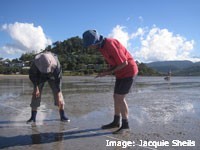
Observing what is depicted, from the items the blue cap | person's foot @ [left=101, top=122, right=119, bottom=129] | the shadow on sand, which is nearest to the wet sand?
the shadow on sand

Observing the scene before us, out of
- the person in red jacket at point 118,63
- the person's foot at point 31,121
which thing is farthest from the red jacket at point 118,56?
the person's foot at point 31,121

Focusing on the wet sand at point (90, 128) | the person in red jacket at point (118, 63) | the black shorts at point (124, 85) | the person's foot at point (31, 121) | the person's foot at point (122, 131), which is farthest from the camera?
the person's foot at point (31, 121)

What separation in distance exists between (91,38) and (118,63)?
2.14 feet

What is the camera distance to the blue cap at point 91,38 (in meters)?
6.02

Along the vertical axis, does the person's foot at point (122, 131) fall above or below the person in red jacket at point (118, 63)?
below

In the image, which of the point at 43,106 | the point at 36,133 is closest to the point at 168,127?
the point at 36,133

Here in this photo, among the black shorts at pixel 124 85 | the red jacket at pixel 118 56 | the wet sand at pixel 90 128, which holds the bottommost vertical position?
the wet sand at pixel 90 128

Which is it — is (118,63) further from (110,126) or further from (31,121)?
(31,121)

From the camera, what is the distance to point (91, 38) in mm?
6027

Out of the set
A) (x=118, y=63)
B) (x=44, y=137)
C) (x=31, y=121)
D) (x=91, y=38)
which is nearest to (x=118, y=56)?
(x=118, y=63)

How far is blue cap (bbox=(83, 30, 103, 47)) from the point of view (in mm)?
6023

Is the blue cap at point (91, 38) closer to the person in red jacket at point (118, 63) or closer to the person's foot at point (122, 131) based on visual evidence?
the person in red jacket at point (118, 63)

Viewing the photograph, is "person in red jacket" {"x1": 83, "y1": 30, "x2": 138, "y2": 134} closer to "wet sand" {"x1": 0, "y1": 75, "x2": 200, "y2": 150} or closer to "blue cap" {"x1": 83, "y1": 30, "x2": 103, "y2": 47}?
"blue cap" {"x1": 83, "y1": 30, "x2": 103, "y2": 47}

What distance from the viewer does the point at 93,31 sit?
6.11 m
